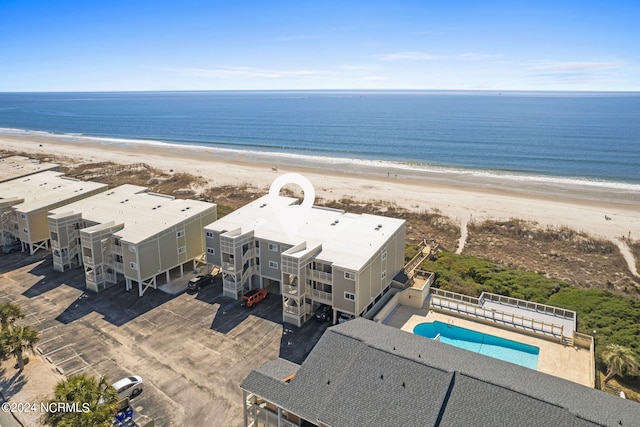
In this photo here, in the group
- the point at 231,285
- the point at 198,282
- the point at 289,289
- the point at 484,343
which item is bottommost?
the point at 484,343

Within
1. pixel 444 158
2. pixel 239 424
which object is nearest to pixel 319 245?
pixel 239 424

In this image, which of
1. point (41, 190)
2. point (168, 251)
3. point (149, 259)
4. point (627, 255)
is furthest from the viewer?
point (41, 190)

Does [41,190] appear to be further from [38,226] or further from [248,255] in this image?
[248,255]

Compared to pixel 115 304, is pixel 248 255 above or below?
above

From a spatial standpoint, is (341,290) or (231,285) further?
(231,285)

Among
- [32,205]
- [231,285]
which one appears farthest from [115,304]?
[32,205]

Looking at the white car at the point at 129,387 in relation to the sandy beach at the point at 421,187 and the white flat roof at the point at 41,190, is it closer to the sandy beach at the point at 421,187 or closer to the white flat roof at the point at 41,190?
the white flat roof at the point at 41,190

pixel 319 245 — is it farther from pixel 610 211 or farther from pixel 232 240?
pixel 610 211

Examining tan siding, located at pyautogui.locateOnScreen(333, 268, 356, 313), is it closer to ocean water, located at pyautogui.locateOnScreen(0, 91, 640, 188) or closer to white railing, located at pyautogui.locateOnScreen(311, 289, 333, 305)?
white railing, located at pyautogui.locateOnScreen(311, 289, 333, 305)
